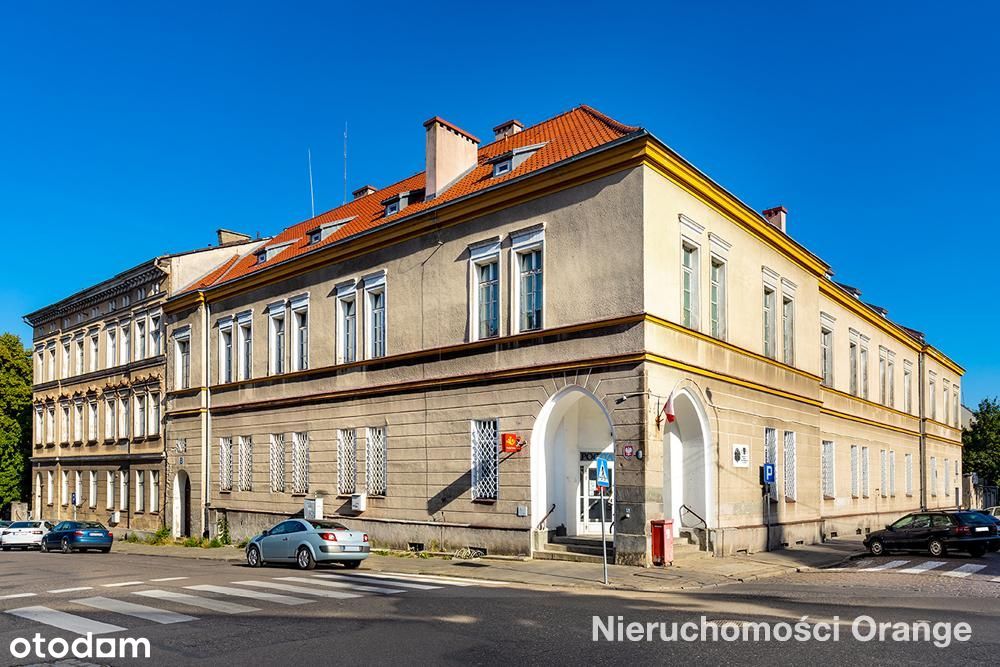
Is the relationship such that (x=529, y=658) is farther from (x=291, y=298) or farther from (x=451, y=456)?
(x=291, y=298)

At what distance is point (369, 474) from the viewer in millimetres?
27625

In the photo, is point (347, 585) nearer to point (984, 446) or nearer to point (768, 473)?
point (768, 473)

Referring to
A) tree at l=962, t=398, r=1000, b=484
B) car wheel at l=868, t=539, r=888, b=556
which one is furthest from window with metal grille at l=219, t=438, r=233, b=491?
tree at l=962, t=398, r=1000, b=484

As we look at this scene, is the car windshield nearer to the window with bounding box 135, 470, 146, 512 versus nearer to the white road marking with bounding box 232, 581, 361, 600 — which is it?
the white road marking with bounding box 232, 581, 361, 600

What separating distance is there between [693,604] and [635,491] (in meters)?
6.06

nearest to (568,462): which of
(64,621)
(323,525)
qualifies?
(323,525)

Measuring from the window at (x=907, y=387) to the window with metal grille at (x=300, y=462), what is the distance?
31.6 meters

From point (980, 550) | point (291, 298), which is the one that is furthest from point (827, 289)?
point (291, 298)

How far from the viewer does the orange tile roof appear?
933 inches

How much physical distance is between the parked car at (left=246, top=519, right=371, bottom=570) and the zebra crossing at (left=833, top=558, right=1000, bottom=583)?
1184 centimetres

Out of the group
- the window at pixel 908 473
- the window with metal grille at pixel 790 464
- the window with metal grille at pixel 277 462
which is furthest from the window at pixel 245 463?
the window at pixel 908 473

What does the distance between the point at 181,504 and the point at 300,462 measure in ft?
33.1

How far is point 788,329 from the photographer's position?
96.3ft

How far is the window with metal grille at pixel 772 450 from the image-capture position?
86.7 feet
